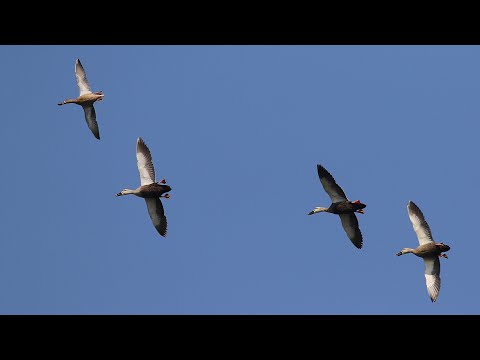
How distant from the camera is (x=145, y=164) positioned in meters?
35.7

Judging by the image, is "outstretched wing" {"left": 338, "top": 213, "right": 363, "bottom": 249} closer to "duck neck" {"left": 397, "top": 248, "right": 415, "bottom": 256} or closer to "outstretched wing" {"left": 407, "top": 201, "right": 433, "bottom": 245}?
"duck neck" {"left": 397, "top": 248, "right": 415, "bottom": 256}

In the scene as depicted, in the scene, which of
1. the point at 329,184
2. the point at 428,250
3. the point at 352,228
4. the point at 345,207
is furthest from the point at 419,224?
the point at 329,184

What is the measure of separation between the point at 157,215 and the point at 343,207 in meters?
8.20

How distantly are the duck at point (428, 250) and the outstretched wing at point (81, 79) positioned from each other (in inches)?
613

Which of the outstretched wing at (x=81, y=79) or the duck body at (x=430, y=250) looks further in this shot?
the outstretched wing at (x=81, y=79)

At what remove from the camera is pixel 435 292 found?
3466 cm

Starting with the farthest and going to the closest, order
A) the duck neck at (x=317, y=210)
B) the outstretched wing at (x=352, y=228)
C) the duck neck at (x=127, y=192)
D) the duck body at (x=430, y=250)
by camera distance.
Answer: the duck neck at (x=317, y=210) → the duck neck at (x=127, y=192) → the outstretched wing at (x=352, y=228) → the duck body at (x=430, y=250)

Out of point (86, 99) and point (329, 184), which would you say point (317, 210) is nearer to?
point (329, 184)

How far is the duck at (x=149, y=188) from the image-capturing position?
3534 centimetres

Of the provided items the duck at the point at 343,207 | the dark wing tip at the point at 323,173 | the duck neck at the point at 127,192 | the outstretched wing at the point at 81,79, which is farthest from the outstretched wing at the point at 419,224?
the outstretched wing at the point at 81,79

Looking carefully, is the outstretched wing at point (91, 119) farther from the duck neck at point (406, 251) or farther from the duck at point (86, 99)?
the duck neck at point (406, 251)

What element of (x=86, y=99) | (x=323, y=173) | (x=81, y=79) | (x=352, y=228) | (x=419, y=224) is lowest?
(x=419, y=224)

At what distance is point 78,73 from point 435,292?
18.6 metres
